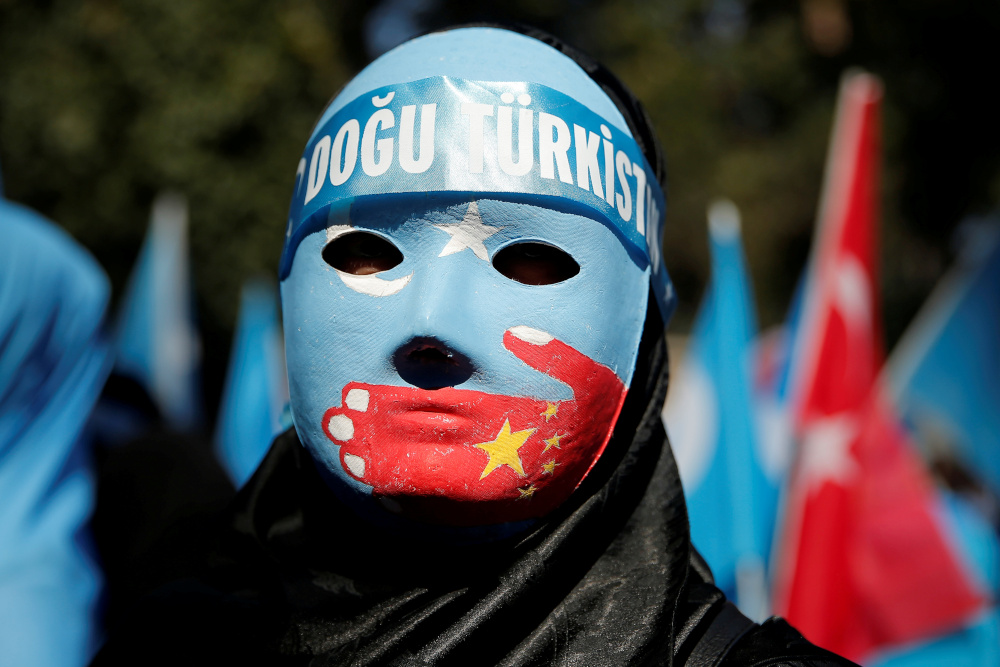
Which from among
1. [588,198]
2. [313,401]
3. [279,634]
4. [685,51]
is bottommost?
[685,51]

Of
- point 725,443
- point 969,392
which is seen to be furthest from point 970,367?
point 725,443

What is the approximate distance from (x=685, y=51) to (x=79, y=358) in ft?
62.0

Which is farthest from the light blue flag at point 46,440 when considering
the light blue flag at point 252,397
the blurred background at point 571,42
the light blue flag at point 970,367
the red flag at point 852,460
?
the light blue flag at point 970,367

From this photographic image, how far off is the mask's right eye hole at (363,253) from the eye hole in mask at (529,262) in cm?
19

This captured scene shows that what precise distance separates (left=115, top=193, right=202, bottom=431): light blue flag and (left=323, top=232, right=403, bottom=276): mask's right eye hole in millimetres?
4199

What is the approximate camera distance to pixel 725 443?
169 inches

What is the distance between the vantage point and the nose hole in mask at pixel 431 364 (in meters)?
1.50

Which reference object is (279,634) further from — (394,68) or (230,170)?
(230,170)

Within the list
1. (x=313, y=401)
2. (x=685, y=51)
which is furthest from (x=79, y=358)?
(x=685, y=51)

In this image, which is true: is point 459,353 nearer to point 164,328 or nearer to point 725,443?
point 725,443

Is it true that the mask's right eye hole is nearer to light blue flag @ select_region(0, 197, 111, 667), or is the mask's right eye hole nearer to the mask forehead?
the mask forehead

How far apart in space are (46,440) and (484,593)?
171 cm

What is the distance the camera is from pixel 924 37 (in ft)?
51.4

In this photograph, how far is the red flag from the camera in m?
4.14
